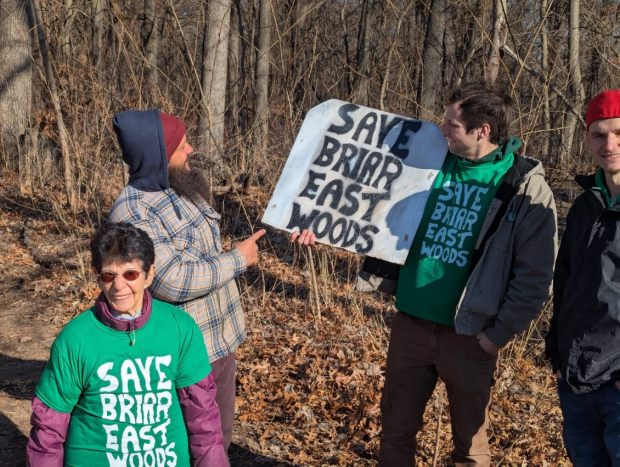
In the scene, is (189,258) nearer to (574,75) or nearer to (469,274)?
(469,274)

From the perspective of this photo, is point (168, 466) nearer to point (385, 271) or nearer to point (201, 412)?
point (201, 412)

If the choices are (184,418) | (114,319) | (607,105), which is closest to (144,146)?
(114,319)

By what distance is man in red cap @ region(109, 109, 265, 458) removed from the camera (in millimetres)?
3123

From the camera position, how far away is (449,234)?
3.39 metres

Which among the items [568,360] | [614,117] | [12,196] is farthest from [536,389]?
[12,196]

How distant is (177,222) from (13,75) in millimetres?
11654

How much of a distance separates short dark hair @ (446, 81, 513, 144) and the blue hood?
1255 millimetres

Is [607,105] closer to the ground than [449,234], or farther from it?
farther from it

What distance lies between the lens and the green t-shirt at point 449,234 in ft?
10.9

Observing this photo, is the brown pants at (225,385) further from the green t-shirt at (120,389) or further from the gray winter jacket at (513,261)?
the gray winter jacket at (513,261)

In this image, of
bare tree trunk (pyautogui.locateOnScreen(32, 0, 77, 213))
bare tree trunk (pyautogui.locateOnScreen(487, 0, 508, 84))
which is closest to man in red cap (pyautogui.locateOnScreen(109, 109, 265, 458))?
bare tree trunk (pyautogui.locateOnScreen(487, 0, 508, 84))

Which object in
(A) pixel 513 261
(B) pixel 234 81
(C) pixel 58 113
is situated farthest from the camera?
(B) pixel 234 81

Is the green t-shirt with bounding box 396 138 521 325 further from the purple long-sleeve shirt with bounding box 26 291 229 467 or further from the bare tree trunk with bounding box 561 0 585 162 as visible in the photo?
the bare tree trunk with bounding box 561 0 585 162

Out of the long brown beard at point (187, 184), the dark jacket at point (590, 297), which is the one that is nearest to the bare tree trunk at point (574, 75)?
the dark jacket at point (590, 297)
